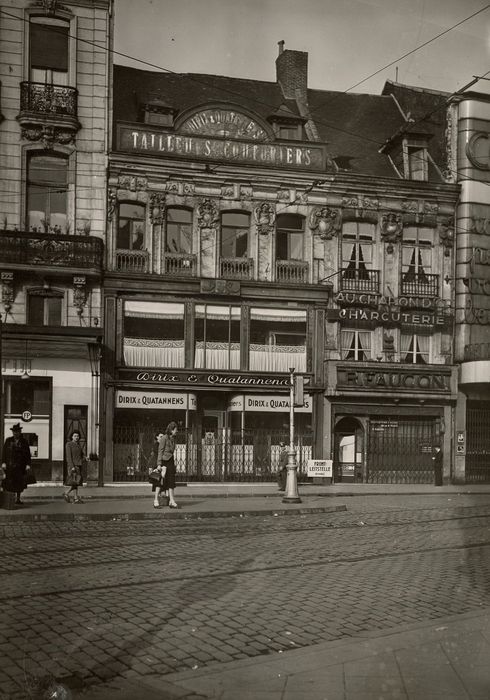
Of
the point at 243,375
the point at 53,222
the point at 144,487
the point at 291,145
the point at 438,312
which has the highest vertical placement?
the point at 291,145

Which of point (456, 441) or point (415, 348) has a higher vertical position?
point (415, 348)

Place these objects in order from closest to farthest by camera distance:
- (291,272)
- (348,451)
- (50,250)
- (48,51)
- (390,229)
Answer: (50,250)
(48,51)
(291,272)
(348,451)
(390,229)

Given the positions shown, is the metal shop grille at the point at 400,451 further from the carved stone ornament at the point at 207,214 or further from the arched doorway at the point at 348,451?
the carved stone ornament at the point at 207,214

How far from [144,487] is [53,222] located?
914 centimetres

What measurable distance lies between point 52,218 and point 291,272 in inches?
332

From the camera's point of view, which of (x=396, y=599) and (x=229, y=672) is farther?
(x=396, y=599)

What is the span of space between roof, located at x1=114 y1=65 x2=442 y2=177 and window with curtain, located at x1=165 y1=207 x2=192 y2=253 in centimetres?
351

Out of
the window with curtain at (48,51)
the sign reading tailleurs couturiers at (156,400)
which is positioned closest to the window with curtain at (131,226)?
the window with curtain at (48,51)

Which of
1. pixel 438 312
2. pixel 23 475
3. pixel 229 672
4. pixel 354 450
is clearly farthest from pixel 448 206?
pixel 229 672

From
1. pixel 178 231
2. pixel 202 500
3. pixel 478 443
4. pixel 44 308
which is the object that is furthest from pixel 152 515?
pixel 478 443

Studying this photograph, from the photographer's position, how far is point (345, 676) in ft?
17.7

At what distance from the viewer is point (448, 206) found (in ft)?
99.9

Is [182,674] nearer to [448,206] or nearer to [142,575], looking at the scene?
[142,575]

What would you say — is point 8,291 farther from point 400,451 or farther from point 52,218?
point 400,451
